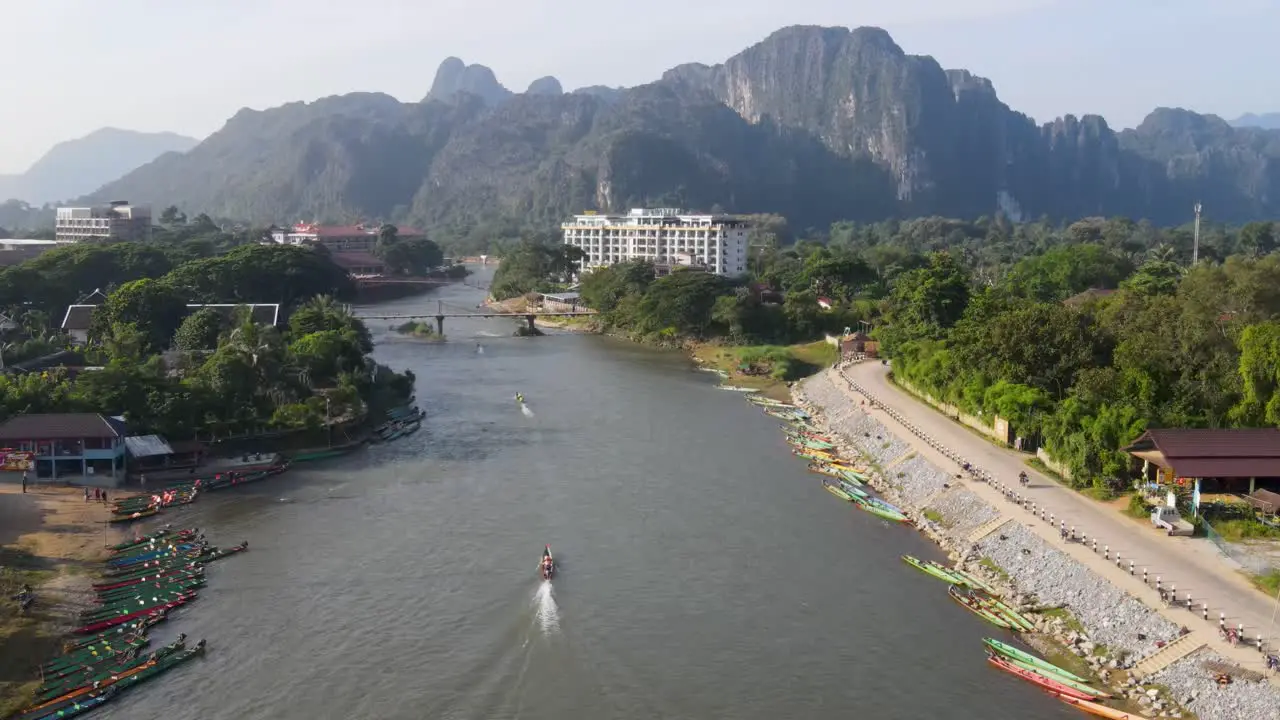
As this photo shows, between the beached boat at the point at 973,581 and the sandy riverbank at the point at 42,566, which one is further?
the beached boat at the point at 973,581

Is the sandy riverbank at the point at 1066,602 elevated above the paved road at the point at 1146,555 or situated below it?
below

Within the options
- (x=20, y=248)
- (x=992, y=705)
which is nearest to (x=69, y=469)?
(x=992, y=705)

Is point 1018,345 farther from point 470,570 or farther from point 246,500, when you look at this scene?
point 246,500

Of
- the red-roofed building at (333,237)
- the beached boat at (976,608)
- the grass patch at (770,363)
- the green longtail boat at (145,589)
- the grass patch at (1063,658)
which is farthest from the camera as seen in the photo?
the red-roofed building at (333,237)

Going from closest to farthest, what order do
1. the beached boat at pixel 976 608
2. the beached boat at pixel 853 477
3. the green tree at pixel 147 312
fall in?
the beached boat at pixel 976 608, the beached boat at pixel 853 477, the green tree at pixel 147 312

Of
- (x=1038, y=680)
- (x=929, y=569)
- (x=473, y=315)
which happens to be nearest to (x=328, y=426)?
(x=929, y=569)

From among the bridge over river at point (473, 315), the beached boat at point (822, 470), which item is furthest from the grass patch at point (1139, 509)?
the bridge over river at point (473, 315)

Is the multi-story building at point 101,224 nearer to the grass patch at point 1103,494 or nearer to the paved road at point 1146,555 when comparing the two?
the paved road at point 1146,555
